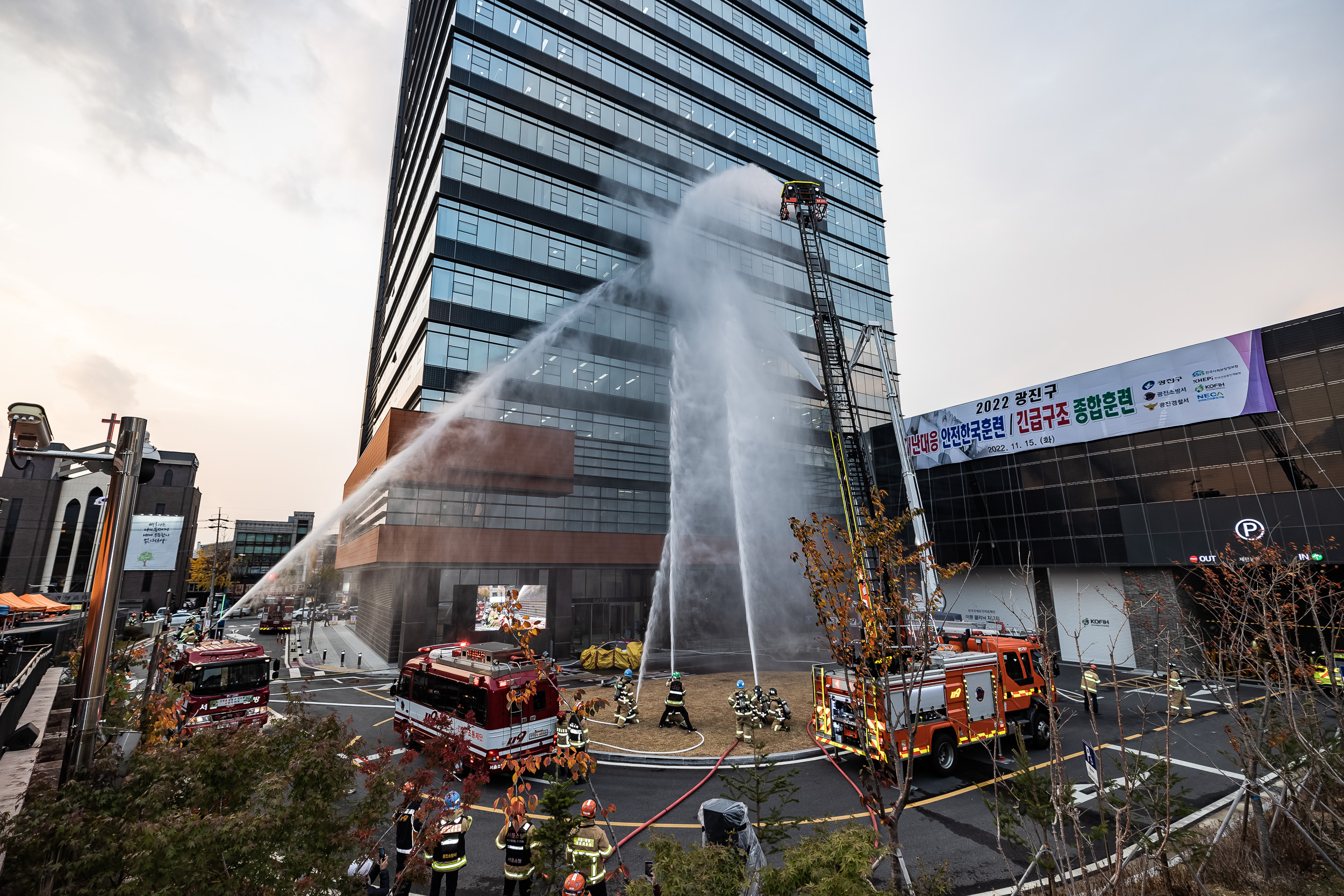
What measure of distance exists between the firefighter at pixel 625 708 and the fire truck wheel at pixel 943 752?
27.6 ft

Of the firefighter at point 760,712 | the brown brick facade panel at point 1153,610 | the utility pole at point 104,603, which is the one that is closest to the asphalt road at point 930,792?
the firefighter at point 760,712

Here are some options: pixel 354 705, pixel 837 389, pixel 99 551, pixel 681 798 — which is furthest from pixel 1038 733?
pixel 354 705

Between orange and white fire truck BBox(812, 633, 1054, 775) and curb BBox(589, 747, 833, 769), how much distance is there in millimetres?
1015

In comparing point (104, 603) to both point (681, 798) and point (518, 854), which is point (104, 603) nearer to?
point (518, 854)

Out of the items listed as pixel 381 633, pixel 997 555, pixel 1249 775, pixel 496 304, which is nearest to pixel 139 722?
pixel 1249 775

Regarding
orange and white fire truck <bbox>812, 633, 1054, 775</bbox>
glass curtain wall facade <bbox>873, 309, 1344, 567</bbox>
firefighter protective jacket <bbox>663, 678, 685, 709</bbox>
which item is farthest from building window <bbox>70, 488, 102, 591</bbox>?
glass curtain wall facade <bbox>873, 309, 1344, 567</bbox>

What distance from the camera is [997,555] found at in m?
35.3

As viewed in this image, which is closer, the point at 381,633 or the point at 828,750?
the point at 828,750

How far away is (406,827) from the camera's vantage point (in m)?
8.30

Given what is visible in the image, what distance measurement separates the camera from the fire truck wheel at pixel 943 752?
13195 millimetres

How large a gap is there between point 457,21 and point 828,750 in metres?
43.0

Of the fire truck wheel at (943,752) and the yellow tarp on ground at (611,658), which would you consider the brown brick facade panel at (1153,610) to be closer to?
the fire truck wheel at (943,752)

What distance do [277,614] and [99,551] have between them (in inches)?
2049

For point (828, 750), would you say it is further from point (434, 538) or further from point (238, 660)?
point (434, 538)
